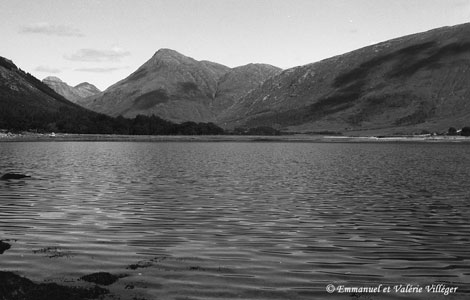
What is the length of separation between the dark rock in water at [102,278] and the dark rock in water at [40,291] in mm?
928

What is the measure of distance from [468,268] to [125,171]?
6835cm

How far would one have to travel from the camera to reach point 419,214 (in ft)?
138

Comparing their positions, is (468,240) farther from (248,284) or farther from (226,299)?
(226,299)

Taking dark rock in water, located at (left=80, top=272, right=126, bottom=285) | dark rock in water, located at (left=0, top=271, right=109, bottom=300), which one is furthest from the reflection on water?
dark rock in water, located at (left=0, top=271, right=109, bottom=300)

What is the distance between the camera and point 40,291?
19.9 metres

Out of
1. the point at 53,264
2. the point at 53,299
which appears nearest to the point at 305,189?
the point at 53,264

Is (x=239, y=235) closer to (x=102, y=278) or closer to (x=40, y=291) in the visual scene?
(x=102, y=278)

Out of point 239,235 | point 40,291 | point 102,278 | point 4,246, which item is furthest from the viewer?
point 239,235

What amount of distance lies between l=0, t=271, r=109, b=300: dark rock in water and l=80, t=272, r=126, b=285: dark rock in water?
36.6 inches

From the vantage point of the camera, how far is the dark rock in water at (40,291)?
765 inches

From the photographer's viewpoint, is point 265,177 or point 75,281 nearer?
point 75,281

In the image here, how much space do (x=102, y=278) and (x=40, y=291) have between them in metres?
2.97

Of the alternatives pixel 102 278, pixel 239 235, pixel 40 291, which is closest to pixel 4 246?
pixel 102 278

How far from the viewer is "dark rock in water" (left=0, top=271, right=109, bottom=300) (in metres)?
19.4
